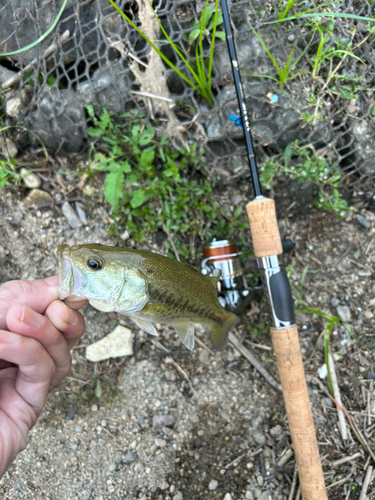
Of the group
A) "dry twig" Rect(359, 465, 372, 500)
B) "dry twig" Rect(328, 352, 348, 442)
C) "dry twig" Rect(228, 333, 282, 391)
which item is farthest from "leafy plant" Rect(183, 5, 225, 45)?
"dry twig" Rect(359, 465, 372, 500)

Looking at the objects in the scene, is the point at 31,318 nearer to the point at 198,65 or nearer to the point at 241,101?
the point at 241,101

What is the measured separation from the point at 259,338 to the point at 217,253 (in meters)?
0.97

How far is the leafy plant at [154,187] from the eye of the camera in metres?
3.15

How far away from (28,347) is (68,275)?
0.42 m

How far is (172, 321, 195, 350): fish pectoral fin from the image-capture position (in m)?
2.43

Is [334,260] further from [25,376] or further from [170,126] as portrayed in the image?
[25,376]

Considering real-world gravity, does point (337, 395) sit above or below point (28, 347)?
below

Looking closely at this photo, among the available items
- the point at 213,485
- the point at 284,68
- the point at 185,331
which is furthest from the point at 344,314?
the point at 284,68

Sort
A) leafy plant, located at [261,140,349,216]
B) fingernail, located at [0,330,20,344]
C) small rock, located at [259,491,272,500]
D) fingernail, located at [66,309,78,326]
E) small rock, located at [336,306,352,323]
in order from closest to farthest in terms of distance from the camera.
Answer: fingernail, located at [0,330,20,344]
fingernail, located at [66,309,78,326]
small rock, located at [259,491,272,500]
leafy plant, located at [261,140,349,216]
small rock, located at [336,306,352,323]

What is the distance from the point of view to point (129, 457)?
320cm

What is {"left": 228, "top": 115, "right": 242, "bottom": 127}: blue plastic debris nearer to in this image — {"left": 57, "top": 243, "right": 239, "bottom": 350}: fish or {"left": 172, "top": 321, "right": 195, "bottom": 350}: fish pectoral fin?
{"left": 57, "top": 243, "right": 239, "bottom": 350}: fish

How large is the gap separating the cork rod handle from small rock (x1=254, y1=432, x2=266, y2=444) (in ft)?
1.51

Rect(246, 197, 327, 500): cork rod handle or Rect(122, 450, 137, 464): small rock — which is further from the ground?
Rect(246, 197, 327, 500): cork rod handle

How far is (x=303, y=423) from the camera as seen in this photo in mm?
2783
